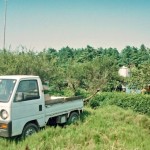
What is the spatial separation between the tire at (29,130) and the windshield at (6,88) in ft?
3.76

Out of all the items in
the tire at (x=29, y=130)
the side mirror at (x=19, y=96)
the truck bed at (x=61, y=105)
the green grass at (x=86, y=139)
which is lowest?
the green grass at (x=86, y=139)

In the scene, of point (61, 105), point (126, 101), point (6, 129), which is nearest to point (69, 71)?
point (126, 101)

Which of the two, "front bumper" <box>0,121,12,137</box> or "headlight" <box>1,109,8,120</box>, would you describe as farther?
"headlight" <box>1,109,8,120</box>

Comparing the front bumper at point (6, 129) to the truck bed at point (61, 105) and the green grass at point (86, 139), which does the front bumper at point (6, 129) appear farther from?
the truck bed at point (61, 105)

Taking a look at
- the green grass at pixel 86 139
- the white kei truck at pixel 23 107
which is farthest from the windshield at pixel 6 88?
the green grass at pixel 86 139

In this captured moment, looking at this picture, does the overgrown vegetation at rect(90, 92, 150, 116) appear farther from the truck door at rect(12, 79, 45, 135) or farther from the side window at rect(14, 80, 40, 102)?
the side window at rect(14, 80, 40, 102)

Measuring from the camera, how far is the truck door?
28.6 ft

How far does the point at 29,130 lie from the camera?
9.31 metres

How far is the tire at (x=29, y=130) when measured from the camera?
905 centimetres

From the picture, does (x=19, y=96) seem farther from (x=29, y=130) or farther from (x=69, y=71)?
(x=69, y=71)

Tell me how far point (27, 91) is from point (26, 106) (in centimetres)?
55

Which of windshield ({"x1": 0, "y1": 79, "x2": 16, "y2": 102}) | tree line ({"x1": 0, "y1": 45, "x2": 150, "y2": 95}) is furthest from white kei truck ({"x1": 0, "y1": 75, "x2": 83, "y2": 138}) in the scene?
tree line ({"x1": 0, "y1": 45, "x2": 150, "y2": 95})

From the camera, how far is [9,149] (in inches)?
306

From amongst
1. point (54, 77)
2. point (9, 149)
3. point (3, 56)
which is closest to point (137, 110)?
point (54, 77)
